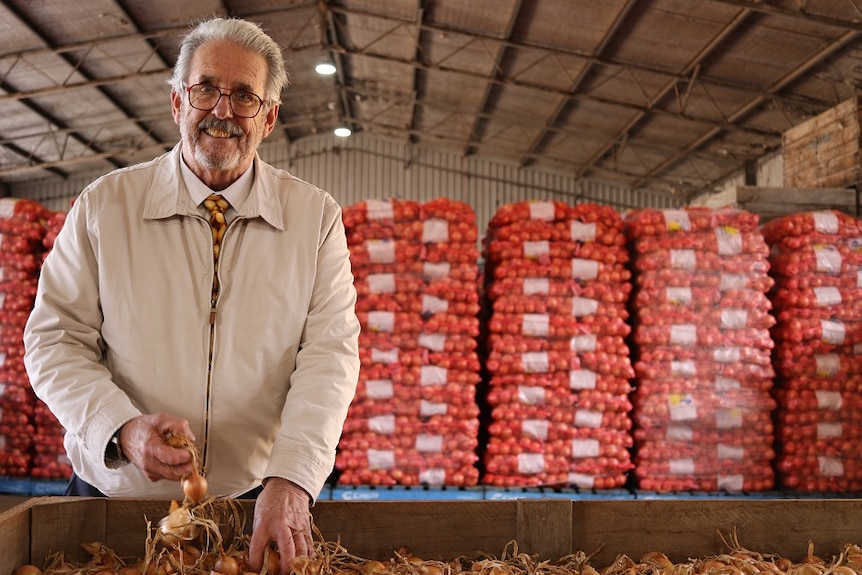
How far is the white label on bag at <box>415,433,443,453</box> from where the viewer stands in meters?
5.18

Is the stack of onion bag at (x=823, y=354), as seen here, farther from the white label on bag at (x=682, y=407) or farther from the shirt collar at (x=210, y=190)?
the shirt collar at (x=210, y=190)

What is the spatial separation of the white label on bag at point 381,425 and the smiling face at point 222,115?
3.16 metres

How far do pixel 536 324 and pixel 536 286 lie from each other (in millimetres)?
262

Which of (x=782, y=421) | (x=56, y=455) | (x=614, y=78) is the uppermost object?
(x=614, y=78)

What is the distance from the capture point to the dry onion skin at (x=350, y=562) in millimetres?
1719

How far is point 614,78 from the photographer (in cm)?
1238

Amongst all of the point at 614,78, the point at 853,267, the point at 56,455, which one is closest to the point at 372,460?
the point at 56,455

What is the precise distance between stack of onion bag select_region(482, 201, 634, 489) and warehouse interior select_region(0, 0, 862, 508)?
92 mm

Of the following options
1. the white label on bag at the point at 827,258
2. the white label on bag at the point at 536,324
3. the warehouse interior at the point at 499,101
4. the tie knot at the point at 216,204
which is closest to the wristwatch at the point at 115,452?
the tie knot at the point at 216,204

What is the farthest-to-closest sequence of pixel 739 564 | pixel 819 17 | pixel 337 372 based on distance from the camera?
pixel 819 17, pixel 337 372, pixel 739 564

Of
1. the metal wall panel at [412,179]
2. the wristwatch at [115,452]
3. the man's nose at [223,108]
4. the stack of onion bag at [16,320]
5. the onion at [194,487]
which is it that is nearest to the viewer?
the onion at [194,487]

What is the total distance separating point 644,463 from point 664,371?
2.16ft

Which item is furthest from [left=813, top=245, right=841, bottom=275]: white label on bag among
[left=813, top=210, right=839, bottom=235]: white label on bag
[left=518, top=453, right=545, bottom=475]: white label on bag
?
[left=518, top=453, right=545, bottom=475]: white label on bag

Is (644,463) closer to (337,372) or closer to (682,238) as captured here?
(682,238)
